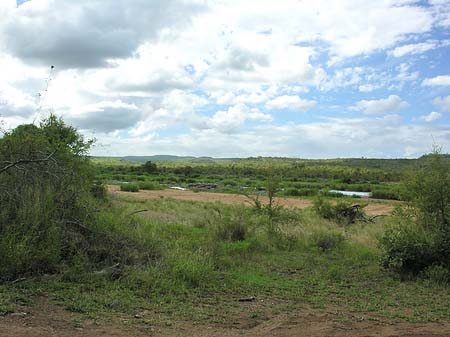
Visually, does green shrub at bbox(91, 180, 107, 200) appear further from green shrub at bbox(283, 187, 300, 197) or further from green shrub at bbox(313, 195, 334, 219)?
green shrub at bbox(283, 187, 300, 197)

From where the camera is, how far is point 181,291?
370 inches

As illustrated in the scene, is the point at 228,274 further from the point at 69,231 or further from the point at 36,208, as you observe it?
the point at 36,208

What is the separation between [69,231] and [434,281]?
890cm

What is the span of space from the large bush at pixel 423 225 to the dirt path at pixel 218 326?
14.3 feet

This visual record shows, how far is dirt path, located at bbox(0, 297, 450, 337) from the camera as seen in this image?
21.6 ft

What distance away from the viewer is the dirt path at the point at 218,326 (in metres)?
6.58

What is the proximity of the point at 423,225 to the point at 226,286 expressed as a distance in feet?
20.9

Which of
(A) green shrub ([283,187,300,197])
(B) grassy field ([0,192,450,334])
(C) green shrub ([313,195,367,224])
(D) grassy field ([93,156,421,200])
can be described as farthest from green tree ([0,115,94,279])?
(A) green shrub ([283,187,300,197])

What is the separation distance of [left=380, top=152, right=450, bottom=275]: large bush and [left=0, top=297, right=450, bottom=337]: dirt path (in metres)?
4.36

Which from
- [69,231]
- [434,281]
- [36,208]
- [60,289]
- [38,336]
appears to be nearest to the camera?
[38,336]

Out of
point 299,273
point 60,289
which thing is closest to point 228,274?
point 299,273

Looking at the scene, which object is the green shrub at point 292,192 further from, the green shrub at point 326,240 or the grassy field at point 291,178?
the green shrub at point 326,240

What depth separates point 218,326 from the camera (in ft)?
24.6

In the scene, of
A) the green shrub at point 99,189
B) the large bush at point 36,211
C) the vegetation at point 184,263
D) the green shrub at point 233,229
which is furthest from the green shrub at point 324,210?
the large bush at point 36,211
